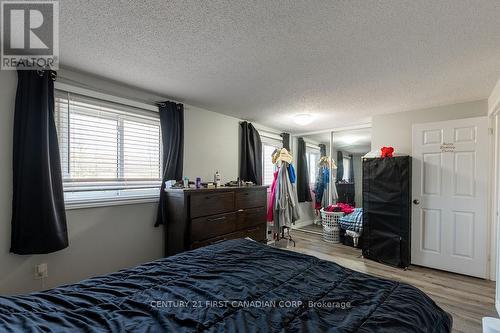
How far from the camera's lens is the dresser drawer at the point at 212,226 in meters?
2.69

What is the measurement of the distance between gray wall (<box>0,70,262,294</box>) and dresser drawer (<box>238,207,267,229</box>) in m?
0.79

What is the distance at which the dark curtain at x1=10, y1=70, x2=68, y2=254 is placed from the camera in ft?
6.27

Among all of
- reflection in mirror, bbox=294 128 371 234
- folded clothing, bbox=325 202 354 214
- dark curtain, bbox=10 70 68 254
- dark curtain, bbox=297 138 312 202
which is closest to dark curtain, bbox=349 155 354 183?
reflection in mirror, bbox=294 128 371 234

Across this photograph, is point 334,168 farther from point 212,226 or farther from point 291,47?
point 291,47

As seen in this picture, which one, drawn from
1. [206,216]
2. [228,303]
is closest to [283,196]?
[206,216]

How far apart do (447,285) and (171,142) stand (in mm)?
3685

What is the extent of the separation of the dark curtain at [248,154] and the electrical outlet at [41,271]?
270 centimetres

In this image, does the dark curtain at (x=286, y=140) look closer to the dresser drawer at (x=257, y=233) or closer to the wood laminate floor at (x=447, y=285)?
the dresser drawer at (x=257, y=233)

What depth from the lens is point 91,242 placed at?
7.68ft

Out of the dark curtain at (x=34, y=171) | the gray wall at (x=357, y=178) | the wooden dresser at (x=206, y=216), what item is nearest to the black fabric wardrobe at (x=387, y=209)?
the gray wall at (x=357, y=178)

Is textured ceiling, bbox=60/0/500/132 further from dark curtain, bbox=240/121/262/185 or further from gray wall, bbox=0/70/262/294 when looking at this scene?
dark curtain, bbox=240/121/262/185

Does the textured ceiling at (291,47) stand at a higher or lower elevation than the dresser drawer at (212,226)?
higher

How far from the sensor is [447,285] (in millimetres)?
2695

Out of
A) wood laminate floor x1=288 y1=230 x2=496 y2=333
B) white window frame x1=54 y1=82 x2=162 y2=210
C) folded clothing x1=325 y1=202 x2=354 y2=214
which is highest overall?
white window frame x1=54 y1=82 x2=162 y2=210
